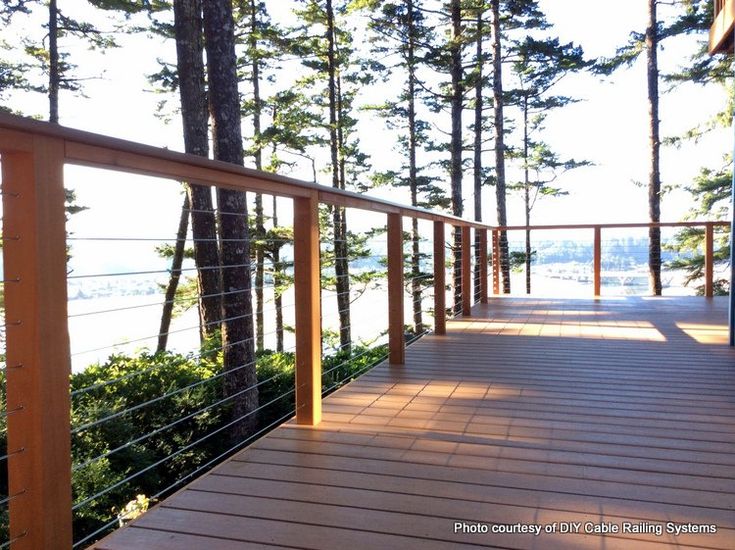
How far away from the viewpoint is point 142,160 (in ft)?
5.26

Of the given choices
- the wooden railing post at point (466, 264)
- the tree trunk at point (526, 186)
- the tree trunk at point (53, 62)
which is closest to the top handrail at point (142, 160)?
the wooden railing post at point (466, 264)

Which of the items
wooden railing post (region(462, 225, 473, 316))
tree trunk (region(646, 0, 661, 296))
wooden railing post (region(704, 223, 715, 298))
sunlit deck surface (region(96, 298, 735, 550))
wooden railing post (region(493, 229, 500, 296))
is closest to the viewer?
sunlit deck surface (region(96, 298, 735, 550))

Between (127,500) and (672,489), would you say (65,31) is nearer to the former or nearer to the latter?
(127,500)

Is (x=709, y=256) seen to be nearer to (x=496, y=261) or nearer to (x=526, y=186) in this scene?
(x=496, y=261)

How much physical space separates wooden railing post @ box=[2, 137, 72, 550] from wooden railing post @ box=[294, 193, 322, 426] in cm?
124

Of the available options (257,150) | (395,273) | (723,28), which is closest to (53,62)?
(257,150)

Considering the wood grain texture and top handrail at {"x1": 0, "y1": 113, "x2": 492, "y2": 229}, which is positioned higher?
top handrail at {"x1": 0, "y1": 113, "x2": 492, "y2": 229}

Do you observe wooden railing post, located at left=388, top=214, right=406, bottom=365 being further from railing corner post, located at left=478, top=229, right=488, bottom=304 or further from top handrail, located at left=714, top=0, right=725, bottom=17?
railing corner post, located at left=478, top=229, right=488, bottom=304

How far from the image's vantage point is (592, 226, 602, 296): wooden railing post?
788cm

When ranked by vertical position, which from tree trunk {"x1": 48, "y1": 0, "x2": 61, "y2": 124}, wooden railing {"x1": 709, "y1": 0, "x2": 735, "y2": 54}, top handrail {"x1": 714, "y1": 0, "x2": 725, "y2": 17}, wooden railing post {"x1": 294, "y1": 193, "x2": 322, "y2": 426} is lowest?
wooden railing post {"x1": 294, "y1": 193, "x2": 322, "y2": 426}

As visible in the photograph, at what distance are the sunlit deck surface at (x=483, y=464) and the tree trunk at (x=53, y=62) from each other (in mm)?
8899

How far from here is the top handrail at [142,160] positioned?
1.26 m

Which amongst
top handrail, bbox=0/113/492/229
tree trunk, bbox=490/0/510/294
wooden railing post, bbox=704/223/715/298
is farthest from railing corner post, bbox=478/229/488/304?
top handrail, bbox=0/113/492/229

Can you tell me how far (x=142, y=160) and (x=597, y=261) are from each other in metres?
7.38
